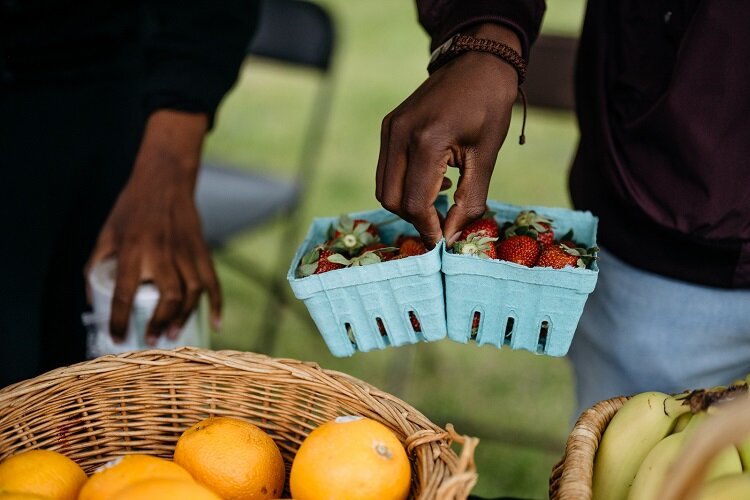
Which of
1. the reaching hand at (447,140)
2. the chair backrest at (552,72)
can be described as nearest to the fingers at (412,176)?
the reaching hand at (447,140)

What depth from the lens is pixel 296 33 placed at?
2.26m

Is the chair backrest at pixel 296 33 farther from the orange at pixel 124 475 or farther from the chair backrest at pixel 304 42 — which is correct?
the orange at pixel 124 475

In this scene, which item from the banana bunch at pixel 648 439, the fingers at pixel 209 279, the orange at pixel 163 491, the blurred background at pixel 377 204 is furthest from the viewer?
the blurred background at pixel 377 204

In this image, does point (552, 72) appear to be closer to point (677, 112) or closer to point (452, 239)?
point (677, 112)

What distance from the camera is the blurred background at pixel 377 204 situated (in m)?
2.14

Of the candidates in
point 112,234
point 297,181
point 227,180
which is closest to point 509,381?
point 297,181

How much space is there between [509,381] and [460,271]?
1.66 metres

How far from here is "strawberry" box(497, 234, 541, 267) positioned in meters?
0.80

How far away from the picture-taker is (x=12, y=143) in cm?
128

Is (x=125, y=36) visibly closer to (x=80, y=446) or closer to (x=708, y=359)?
(x=80, y=446)

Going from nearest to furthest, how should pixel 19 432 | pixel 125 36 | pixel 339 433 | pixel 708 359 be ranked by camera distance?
1. pixel 339 433
2. pixel 19 432
3. pixel 708 359
4. pixel 125 36

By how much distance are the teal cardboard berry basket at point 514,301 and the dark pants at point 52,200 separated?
2.71 ft

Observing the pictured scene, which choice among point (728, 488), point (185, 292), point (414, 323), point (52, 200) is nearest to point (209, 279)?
point (185, 292)

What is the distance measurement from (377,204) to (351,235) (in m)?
2.20
